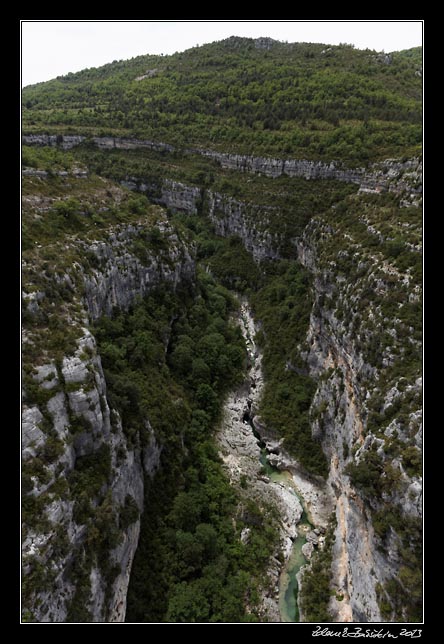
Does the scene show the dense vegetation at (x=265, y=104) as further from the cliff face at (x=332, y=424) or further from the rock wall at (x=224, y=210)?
the cliff face at (x=332, y=424)

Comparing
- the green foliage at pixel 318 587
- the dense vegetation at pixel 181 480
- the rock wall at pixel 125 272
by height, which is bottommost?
the green foliage at pixel 318 587

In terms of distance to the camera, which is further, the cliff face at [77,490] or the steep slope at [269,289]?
the steep slope at [269,289]

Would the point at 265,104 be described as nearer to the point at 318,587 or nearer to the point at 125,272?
the point at 125,272

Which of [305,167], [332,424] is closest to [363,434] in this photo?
[332,424]

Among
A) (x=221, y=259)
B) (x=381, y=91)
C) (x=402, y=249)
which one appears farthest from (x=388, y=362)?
(x=381, y=91)

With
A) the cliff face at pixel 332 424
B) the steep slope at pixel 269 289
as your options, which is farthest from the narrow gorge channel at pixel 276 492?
the cliff face at pixel 332 424

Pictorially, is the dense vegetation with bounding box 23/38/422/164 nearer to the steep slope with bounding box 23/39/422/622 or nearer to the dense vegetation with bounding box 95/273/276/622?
the steep slope with bounding box 23/39/422/622

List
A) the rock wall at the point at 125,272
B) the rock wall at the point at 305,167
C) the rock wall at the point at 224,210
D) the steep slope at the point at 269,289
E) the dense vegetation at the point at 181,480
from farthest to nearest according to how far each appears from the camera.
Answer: the rock wall at the point at 224,210 → the rock wall at the point at 305,167 → the rock wall at the point at 125,272 → the dense vegetation at the point at 181,480 → the steep slope at the point at 269,289
